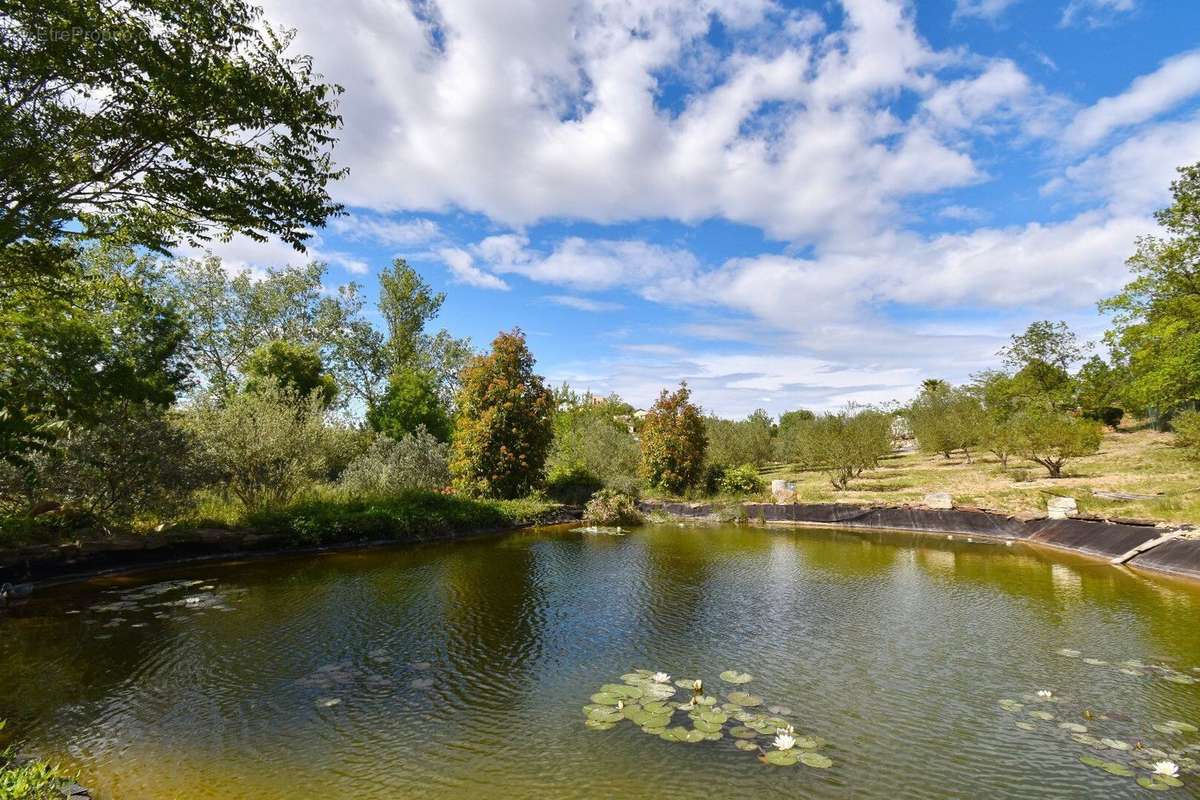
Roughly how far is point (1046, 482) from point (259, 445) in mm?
28623

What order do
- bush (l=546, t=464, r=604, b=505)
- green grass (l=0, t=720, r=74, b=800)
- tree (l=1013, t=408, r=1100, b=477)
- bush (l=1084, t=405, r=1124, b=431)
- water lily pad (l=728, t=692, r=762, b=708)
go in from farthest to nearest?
bush (l=1084, t=405, r=1124, b=431) < bush (l=546, t=464, r=604, b=505) < tree (l=1013, t=408, r=1100, b=477) < water lily pad (l=728, t=692, r=762, b=708) < green grass (l=0, t=720, r=74, b=800)

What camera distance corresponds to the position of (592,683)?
6.25 meters

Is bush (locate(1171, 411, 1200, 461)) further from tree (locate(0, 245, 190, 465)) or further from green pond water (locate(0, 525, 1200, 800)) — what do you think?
Answer: tree (locate(0, 245, 190, 465))

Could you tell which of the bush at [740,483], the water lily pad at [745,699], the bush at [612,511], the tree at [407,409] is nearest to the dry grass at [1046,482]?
the bush at [740,483]

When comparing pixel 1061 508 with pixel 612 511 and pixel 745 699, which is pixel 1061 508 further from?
pixel 745 699

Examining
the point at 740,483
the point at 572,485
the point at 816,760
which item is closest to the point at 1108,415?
the point at 740,483

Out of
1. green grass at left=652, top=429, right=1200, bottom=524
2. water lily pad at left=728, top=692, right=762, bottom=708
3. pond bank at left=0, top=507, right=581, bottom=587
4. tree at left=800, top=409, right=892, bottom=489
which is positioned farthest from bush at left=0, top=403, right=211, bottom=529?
tree at left=800, top=409, right=892, bottom=489

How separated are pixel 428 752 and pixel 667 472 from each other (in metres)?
19.7

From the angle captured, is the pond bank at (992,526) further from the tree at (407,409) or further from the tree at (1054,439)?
the tree at (407,409)

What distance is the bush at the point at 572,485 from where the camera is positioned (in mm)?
23406

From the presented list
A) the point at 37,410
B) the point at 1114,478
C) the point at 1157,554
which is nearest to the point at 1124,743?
the point at 1157,554

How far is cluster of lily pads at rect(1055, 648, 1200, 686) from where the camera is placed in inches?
246

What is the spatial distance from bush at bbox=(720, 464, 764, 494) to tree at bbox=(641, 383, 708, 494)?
3.99 feet

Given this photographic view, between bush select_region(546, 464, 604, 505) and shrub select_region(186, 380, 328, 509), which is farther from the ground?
shrub select_region(186, 380, 328, 509)
